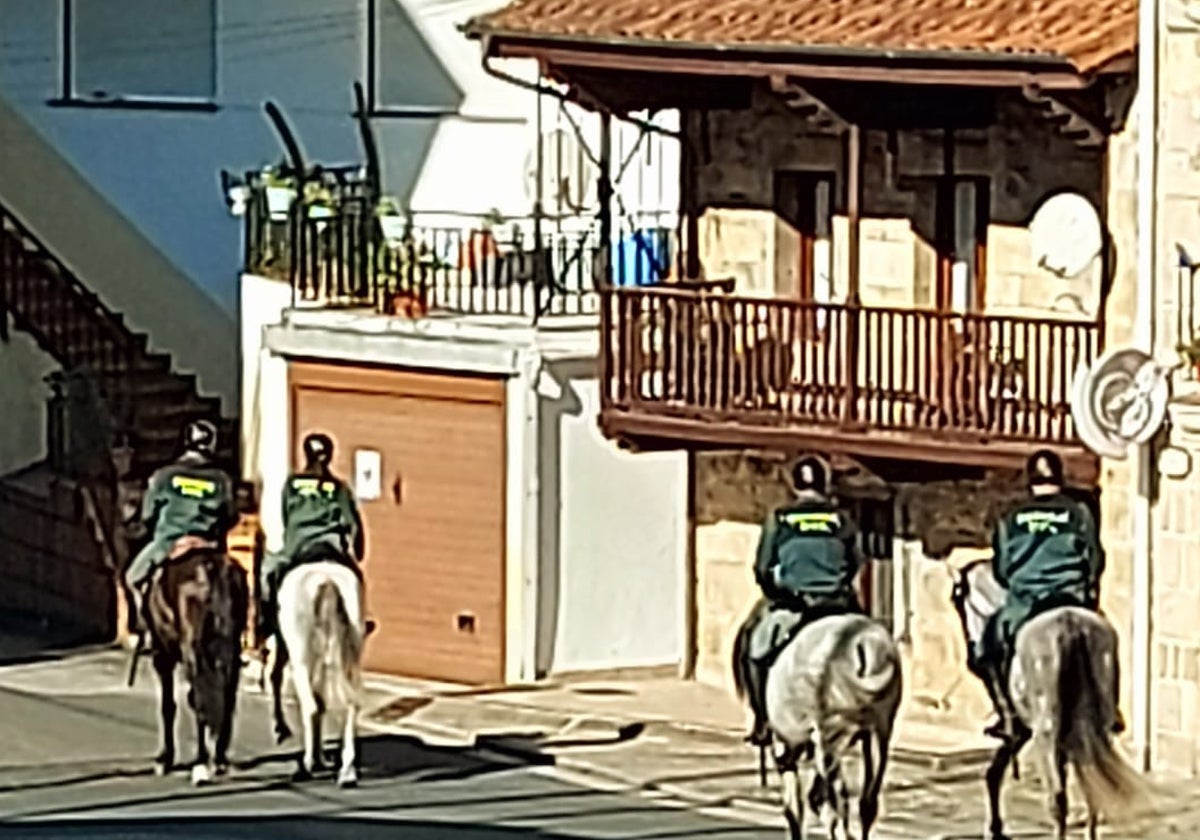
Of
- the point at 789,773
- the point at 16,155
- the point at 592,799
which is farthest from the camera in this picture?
the point at 16,155

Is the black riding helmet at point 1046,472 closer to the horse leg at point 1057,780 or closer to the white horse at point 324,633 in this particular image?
the horse leg at point 1057,780

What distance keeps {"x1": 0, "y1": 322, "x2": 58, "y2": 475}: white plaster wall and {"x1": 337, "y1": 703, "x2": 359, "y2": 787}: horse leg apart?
10.6m

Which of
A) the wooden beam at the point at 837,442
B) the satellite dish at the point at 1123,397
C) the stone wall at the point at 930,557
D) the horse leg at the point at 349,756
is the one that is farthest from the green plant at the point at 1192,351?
the horse leg at the point at 349,756

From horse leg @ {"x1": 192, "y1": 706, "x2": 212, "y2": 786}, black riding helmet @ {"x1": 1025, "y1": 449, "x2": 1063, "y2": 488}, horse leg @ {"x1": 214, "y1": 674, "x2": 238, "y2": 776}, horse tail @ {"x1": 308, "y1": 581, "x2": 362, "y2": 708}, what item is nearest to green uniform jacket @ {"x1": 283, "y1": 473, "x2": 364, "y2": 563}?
horse tail @ {"x1": 308, "y1": 581, "x2": 362, "y2": 708}

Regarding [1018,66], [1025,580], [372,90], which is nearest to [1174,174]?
[1018,66]

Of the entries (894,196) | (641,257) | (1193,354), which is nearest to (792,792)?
(1193,354)

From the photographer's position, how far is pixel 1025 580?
21125mm

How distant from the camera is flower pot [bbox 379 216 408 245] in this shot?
29.6 meters

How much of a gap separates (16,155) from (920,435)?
35.3 ft

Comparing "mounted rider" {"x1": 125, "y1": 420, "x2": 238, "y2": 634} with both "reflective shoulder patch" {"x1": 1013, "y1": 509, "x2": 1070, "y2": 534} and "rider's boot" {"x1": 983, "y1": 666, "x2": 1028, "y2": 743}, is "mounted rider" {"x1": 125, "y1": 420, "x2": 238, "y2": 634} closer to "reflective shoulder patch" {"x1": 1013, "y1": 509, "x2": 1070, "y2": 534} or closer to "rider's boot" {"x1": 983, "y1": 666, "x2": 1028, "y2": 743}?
"rider's boot" {"x1": 983, "y1": 666, "x2": 1028, "y2": 743}

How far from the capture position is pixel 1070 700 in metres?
20.8

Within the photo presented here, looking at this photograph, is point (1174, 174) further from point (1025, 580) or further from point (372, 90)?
point (372, 90)

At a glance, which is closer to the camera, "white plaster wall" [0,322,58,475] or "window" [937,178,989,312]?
"window" [937,178,989,312]

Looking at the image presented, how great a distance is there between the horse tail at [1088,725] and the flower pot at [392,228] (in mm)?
9841
